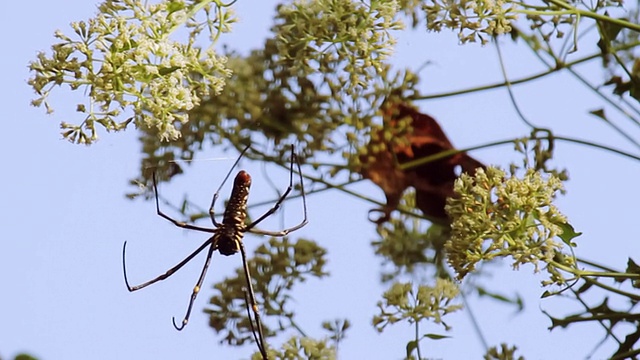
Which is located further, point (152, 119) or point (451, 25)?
point (451, 25)

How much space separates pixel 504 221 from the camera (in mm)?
911

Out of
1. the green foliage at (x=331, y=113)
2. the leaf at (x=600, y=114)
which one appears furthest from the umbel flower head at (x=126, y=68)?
the leaf at (x=600, y=114)

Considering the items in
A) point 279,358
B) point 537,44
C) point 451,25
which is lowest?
point 279,358

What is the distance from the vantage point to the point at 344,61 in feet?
3.31

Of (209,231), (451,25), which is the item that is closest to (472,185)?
(451,25)

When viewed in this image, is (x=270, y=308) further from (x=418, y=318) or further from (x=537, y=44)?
(x=537, y=44)

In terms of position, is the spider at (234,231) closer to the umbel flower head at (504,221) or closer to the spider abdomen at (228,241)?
the spider abdomen at (228,241)

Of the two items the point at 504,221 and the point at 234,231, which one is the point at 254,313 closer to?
the point at 234,231

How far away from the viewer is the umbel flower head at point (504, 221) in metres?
0.90

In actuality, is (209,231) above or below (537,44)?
below

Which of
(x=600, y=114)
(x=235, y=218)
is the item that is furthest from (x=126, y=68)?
(x=600, y=114)

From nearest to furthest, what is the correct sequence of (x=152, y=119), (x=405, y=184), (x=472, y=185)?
(x=152, y=119) → (x=472, y=185) → (x=405, y=184)

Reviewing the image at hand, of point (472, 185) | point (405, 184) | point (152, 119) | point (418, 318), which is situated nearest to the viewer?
point (152, 119)

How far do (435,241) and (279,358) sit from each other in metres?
0.24
